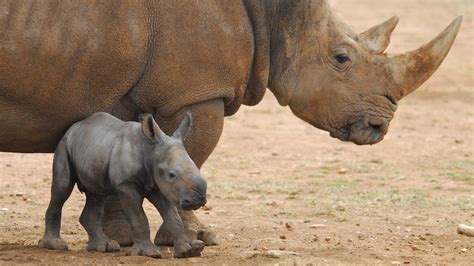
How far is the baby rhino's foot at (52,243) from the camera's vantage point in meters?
8.13

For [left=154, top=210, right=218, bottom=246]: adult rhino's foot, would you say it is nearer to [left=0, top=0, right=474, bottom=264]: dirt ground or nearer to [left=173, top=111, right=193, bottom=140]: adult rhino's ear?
[left=0, top=0, right=474, bottom=264]: dirt ground

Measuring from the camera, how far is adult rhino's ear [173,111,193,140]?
307 inches

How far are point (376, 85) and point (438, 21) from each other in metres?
18.0

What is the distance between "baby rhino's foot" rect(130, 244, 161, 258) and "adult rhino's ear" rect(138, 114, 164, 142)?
0.63 meters

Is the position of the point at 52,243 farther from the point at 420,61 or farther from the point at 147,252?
the point at 420,61

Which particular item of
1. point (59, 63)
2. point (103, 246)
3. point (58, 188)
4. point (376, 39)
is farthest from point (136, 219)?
point (376, 39)

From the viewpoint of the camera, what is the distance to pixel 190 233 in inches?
339

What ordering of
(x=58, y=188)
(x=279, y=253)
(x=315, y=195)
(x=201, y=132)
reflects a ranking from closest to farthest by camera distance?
(x=58, y=188) → (x=279, y=253) → (x=201, y=132) → (x=315, y=195)

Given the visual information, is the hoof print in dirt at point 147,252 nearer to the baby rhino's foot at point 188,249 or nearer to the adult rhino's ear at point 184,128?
the baby rhino's foot at point 188,249

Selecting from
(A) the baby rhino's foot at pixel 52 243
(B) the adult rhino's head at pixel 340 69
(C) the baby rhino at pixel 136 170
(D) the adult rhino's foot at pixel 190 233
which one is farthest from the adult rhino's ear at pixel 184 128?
(B) the adult rhino's head at pixel 340 69

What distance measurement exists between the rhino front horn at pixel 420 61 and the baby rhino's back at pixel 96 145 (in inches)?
81.2

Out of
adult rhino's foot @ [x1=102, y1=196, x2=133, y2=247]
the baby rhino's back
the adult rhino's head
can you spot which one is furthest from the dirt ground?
the adult rhino's head

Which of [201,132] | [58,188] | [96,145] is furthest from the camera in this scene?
[201,132]

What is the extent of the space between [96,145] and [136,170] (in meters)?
0.31
